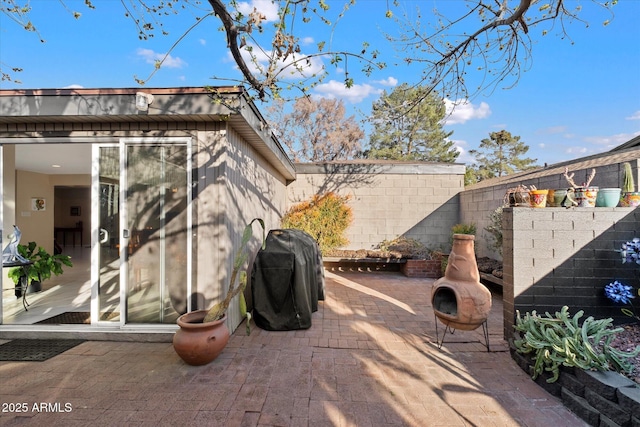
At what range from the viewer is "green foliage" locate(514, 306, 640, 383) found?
2.18m

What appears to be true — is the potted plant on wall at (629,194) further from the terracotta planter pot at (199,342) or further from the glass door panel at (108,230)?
the glass door panel at (108,230)

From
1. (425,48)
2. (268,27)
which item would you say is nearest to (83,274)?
(268,27)

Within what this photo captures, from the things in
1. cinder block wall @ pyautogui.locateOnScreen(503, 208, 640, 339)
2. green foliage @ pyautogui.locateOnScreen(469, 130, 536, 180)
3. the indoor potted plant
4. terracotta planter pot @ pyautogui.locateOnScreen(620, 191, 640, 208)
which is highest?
green foliage @ pyautogui.locateOnScreen(469, 130, 536, 180)

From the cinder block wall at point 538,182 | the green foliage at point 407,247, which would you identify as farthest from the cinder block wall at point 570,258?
the green foliage at point 407,247


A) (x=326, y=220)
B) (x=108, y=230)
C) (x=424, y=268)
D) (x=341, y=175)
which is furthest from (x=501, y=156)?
(x=108, y=230)

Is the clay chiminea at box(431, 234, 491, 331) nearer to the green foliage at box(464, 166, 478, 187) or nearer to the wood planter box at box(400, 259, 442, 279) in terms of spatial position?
the wood planter box at box(400, 259, 442, 279)

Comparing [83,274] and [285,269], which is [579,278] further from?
[83,274]

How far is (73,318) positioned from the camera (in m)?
3.84

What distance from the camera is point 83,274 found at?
21.7ft

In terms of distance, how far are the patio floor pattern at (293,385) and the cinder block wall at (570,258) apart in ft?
2.49

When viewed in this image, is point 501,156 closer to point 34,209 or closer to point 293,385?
point 293,385

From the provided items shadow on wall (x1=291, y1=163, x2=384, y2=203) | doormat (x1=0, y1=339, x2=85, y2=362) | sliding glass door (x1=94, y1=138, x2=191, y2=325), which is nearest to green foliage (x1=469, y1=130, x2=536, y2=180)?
shadow on wall (x1=291, y1=163, x2=384, y2=203)

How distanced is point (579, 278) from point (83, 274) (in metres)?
8.83

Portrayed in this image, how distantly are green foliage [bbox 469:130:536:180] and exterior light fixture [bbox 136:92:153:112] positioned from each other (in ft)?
85.1
